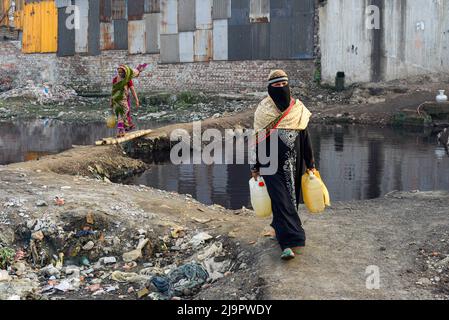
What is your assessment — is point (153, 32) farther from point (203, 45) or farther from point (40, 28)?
point (40, 28)

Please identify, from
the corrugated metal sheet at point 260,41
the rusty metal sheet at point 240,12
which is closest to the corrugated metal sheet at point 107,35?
the rusty metal sheet at point 240,12

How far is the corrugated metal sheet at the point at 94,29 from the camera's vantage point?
24844 millimetres

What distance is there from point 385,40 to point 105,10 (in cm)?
1191

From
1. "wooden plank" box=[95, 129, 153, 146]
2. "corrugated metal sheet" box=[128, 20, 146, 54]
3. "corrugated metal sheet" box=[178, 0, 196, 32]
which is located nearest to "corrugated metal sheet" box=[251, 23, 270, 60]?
"corrugated metal sheet" box=[178, 0, 196, 32]

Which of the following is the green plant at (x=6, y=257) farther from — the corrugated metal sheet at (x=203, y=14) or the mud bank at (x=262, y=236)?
the corrugated metal sheet at (x=203, y=14)

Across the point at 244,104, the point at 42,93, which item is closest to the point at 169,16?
the point at 244,104

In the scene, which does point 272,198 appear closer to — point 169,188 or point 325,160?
point 169,188

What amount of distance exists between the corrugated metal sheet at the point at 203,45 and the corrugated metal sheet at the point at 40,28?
7.20m

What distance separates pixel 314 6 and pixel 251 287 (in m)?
18.7

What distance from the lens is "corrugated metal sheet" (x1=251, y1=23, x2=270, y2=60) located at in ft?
72.0

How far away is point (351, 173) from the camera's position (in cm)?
980

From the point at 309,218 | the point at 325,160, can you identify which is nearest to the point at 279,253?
the point at 309,218

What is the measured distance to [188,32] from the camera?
76.1 ft

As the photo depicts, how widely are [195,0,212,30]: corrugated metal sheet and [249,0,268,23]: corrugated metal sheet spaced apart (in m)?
1.73
